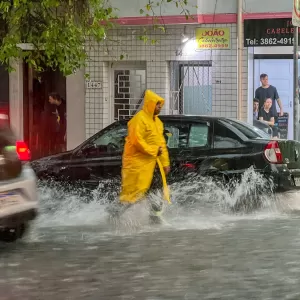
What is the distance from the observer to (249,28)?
14031 mm

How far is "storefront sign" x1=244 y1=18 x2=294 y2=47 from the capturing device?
13.8 m

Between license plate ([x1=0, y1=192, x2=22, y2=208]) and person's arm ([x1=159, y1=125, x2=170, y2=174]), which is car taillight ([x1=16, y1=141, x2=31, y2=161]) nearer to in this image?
license plate ([x1=0, y1=192, x2=22, y2=208])

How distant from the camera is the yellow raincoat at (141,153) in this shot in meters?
8.39

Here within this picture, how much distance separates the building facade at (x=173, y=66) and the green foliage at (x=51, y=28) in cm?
152

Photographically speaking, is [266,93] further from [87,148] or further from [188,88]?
[87,148]

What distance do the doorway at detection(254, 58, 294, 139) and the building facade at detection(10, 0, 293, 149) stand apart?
0.08 ft

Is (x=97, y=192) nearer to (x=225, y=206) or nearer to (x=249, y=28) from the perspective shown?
(x=225, y=206)

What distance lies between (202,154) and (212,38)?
18.1ft

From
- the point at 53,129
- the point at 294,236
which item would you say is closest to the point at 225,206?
the point at 294,236

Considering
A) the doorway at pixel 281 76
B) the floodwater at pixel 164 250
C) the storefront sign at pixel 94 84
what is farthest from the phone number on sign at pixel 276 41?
the floodwater at pixel 164 250

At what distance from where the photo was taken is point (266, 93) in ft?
47.9

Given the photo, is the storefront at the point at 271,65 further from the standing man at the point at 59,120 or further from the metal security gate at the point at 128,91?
the standing man at the point at 59,120

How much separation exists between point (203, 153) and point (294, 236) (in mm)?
2031

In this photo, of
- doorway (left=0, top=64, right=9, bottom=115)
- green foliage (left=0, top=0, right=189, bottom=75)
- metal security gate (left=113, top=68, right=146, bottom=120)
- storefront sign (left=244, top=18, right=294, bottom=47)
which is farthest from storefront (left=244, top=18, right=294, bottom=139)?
doorway (left=0, top=64, right=9, bottom=115)
